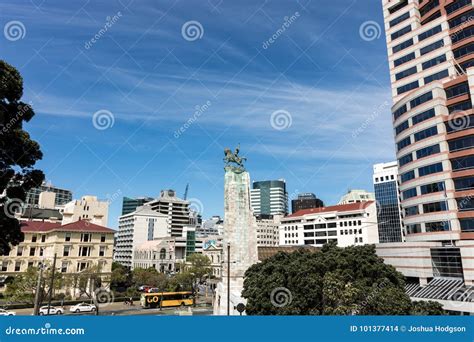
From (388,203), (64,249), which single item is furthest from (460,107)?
(388,203)

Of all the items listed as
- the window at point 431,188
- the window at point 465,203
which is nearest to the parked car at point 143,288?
the window at point 431,188

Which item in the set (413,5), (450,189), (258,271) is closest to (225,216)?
(258,271)

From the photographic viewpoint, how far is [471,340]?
10.8 meters

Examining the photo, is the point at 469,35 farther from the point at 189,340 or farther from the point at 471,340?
the point at 189,340

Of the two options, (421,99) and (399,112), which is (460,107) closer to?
(421,99)

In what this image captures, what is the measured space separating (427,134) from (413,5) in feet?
82.8

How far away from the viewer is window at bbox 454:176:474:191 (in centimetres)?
3997

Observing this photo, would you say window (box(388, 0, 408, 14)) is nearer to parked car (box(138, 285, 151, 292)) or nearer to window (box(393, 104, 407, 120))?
window (box(393, 104, 407, 120))

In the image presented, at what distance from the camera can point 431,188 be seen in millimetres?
44156

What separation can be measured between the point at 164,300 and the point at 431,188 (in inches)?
1772

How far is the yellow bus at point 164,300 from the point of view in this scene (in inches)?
2192

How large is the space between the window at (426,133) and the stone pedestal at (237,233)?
81.1 feet

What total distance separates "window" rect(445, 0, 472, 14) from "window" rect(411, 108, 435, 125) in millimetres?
17655

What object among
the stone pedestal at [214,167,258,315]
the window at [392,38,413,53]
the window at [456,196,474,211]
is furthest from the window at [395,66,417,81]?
the stone pedestal at [214,167,258,315]
